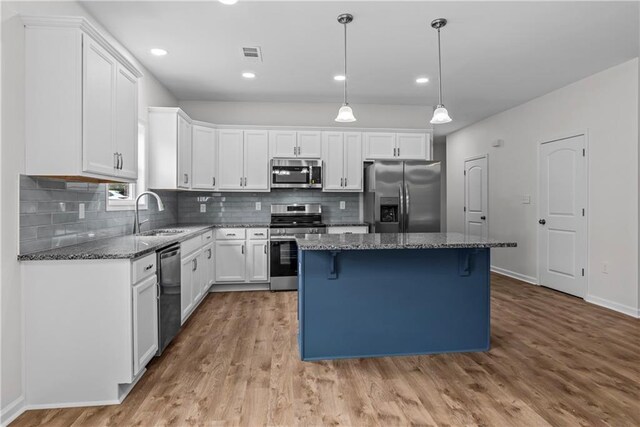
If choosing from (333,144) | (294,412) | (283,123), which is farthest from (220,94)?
(294,412)

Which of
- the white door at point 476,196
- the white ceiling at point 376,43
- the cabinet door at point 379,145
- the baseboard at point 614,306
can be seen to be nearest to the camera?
the white ceiling at point 376,43

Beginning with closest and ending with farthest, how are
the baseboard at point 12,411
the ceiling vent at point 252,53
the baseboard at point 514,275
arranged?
the baseboard at point 12,411 → the ceiling vent at point 252,53 → the baseboard at point 514,275

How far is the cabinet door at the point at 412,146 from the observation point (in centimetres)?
535

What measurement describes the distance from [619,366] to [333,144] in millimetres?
3906

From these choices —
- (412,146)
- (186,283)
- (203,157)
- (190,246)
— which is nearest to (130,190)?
(190,246)

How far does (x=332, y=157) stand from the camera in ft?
17.3

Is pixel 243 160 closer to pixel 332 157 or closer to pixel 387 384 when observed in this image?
pixel 332 157

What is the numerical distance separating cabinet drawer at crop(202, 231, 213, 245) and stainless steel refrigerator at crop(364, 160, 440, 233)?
2.16 m

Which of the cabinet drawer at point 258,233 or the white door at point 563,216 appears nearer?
the white door at point 563,216

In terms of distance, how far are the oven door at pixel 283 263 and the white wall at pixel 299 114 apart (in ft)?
6.12

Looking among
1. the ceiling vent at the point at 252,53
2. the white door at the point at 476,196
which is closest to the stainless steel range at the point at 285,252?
the ceiling vent at the point at 252,53

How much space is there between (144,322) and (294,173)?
121 inches

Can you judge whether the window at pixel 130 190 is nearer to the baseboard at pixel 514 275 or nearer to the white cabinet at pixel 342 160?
the white cabinet at pixel 342 160

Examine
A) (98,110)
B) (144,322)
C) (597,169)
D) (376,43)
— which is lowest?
(144,322)
